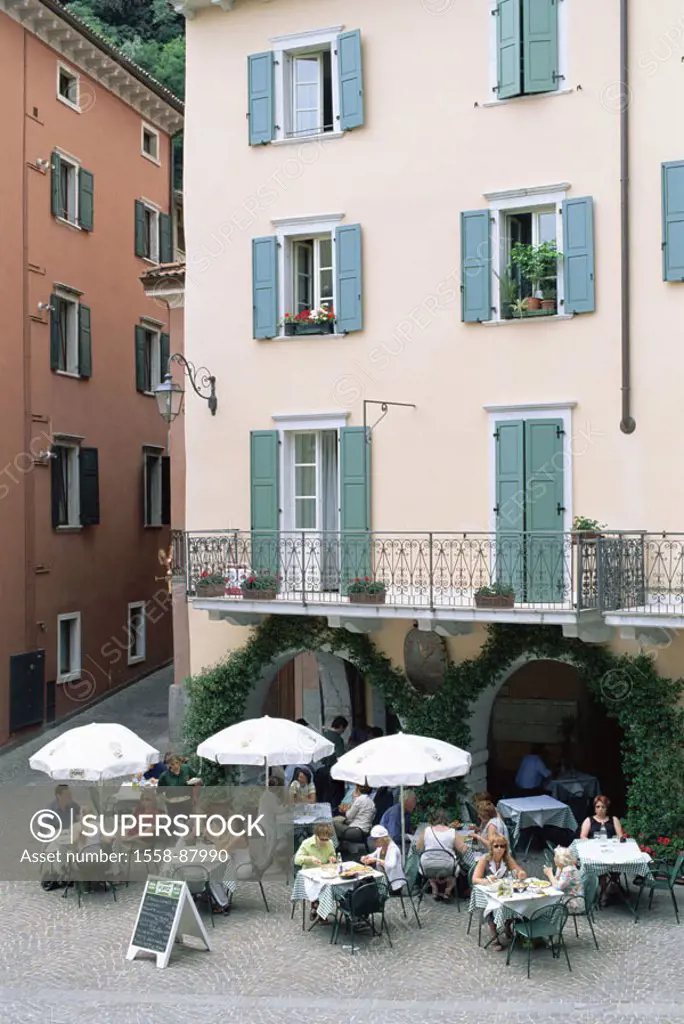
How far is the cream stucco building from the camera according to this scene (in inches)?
688

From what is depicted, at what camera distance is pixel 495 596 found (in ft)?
Answer: 56.1

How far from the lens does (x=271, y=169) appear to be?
20.0 m

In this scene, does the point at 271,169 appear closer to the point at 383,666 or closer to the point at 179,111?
the point at 383,666

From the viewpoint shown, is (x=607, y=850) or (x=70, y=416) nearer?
(x=607, y=850)

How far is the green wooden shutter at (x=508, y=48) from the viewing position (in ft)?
59.5

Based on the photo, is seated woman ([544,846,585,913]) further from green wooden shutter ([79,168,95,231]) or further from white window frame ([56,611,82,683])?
green wooden shutter ([79,168,95,231])

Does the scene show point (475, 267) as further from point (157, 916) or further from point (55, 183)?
point (55, 183)

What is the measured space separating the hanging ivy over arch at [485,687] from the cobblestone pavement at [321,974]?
178 centimetres

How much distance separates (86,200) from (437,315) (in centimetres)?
1244

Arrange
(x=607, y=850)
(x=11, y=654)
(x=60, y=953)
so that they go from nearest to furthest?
(x=60, y=953) → (x=607, y=850) → (x=11, y=654)

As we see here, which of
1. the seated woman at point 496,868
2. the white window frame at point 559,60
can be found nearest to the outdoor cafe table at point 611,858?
the seated woman at point 496,868

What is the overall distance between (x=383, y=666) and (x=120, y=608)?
12.2 meters

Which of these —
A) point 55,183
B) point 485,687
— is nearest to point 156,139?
point 55,183

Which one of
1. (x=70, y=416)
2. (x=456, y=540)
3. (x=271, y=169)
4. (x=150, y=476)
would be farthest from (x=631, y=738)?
(x=150, y=476)
